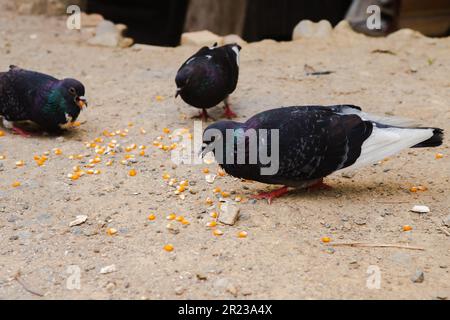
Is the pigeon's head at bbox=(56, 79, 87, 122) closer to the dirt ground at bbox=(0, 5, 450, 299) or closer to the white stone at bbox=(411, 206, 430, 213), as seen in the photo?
the dirt ground at bbox=(0, 5, 450, 299)

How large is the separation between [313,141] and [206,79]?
1.77 m

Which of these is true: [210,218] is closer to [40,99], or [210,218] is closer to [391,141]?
[391,141]

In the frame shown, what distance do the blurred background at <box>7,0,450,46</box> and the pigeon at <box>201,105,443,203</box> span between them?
576 centimetres

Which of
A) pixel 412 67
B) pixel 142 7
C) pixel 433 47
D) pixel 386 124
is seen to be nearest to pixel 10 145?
pixel 386 124

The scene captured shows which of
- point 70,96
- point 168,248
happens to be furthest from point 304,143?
point 70,96

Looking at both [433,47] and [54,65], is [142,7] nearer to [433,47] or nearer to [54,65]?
[54,65]

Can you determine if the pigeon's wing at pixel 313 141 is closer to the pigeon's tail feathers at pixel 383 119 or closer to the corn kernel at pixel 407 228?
the pigeon's tail feathers at pixel 383 119

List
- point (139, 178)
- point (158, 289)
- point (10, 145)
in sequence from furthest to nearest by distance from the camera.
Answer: point (10, 145) → point (139, 178) → point (158, 289)

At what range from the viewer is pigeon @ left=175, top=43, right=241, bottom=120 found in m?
5.49

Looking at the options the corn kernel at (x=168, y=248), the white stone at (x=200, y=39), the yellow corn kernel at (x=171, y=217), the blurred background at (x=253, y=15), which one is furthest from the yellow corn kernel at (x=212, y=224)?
the blurred background at (x=253, y=15)

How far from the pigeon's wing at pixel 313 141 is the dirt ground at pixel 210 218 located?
0.24m

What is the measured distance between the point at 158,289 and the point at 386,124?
2.05 m

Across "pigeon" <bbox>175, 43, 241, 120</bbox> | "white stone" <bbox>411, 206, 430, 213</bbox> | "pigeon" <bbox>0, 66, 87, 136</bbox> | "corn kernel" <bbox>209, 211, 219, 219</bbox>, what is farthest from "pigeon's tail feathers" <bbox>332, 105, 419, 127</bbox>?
"pigeon" <bbox>0, 66, 87, 136</bbox>

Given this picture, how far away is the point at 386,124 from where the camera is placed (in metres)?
4.24
